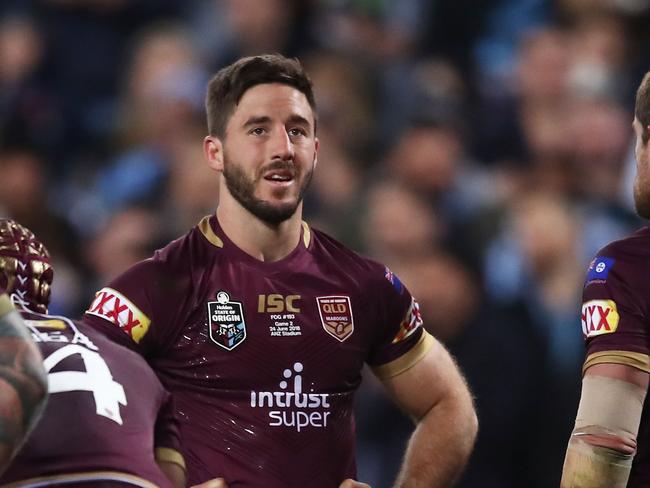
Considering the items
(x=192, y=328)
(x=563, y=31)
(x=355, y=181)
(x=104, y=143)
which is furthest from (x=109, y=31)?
(x=192, y=328)

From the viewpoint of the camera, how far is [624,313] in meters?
3.96

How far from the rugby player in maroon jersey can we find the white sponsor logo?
1.33 metres

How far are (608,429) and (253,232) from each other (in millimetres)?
1394

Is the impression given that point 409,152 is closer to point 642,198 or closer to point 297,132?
point 297,132

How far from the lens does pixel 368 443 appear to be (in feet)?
23.2

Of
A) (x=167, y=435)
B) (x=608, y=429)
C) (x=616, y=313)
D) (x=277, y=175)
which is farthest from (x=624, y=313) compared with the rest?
(x=167, y=435)

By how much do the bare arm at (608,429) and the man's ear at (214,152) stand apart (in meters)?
1.49

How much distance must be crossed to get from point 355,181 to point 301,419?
3965mm

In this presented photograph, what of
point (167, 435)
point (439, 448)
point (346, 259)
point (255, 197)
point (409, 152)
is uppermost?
point (409, 152)

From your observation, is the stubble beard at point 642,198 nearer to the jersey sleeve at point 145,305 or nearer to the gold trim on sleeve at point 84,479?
the jersey sleeve at point 145,305

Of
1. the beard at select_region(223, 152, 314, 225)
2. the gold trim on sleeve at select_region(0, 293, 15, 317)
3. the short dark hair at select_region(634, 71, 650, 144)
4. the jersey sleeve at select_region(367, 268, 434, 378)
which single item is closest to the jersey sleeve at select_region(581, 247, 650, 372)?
the short dark hair at select_region(634, 71, 650, 144)

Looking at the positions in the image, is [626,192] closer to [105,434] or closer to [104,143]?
[104,143]

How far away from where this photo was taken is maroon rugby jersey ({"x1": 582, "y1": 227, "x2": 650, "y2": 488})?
3924 millimetres

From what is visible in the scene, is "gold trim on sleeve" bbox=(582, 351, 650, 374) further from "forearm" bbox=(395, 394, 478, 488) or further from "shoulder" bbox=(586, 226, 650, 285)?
"forearm" bbox=(395, 394, 478, 488)
